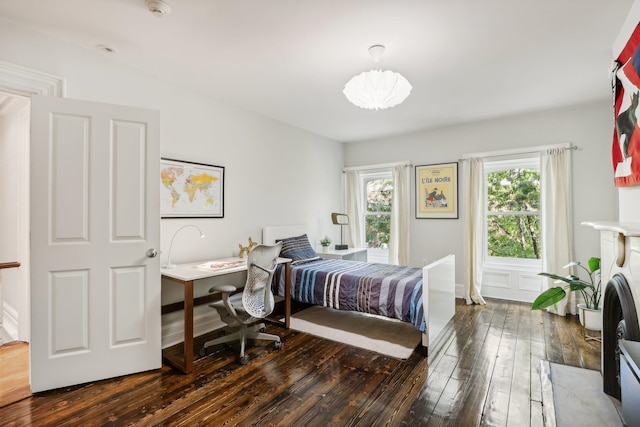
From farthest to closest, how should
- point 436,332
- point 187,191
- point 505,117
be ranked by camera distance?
point 505,117 → point 187,191 → point 436,332

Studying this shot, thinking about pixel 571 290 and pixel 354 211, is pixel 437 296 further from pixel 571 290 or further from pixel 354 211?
pixel 354 211

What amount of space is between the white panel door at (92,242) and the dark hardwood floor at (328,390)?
22 cm

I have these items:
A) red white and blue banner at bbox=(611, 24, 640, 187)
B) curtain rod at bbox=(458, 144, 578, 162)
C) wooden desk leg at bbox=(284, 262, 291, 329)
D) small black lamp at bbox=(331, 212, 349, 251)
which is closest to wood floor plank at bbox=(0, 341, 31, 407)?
wooden desk leg at bbox=(284, 262, 291, 329)

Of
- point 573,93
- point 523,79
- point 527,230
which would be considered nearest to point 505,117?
point 573,93

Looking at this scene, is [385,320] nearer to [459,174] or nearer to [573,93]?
[459,174]

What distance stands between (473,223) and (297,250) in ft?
8.25

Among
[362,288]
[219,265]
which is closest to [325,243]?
[362,288]

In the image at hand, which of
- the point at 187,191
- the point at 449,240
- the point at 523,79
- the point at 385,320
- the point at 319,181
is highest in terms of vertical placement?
the point at 523,79

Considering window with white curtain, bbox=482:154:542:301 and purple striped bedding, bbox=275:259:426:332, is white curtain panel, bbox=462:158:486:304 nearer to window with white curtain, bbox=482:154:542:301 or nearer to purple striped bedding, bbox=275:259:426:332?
window with white curtain, bbox=482:154:542:301

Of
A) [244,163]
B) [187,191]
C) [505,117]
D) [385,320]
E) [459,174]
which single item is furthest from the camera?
[459,174]

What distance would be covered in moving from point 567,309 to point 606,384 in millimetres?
1942

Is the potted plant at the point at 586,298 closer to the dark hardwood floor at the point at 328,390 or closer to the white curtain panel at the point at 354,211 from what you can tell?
the dark hardwood floor at the point at 328,390

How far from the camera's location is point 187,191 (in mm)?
3295

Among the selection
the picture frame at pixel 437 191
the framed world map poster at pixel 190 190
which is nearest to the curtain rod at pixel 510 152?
the picture frame at pixel 437 191
